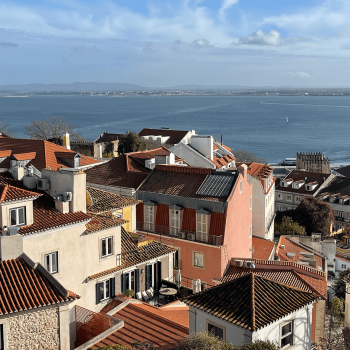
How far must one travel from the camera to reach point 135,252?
731 inches

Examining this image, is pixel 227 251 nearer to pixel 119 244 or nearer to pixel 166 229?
pixel 166 229

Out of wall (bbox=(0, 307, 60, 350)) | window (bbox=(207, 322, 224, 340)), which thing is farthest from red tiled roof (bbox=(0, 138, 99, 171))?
window (bbox=(207, 322, 224, 340))

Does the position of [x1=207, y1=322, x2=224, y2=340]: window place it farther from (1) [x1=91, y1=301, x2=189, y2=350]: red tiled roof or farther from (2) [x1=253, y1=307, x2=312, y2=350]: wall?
(1) [x1=91, y1=301, x2=189, y2=350]: red tiled roof

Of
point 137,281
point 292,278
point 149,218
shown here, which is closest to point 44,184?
point 137,281

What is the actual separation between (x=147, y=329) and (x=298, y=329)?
4.69m

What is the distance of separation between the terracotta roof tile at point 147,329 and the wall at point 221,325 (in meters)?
0.96

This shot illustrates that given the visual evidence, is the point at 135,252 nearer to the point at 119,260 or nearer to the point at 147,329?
the point at 119,260

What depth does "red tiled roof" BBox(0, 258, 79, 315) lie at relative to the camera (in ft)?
37.1

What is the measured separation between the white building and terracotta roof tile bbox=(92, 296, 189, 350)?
1.47 metres

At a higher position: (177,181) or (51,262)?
(177,181)

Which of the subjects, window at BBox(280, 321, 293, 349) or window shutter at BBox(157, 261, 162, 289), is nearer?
window at BBox(280, 321, 293, 349)

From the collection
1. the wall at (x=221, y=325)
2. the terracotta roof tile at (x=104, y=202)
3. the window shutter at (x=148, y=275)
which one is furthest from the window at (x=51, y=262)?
the wall at (x=221, y=325)

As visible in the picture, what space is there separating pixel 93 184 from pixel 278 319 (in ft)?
61.6

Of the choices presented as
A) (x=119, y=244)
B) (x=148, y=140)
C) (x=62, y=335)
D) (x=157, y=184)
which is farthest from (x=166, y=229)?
(x=148, y=140)
